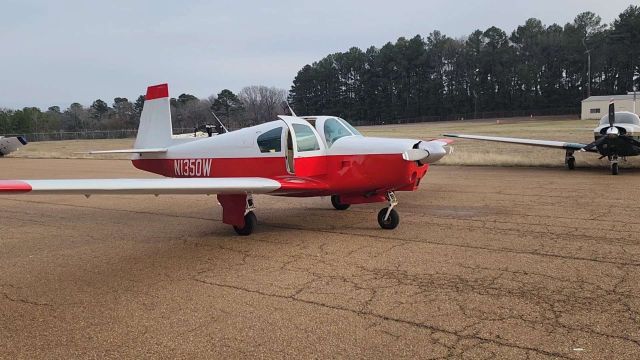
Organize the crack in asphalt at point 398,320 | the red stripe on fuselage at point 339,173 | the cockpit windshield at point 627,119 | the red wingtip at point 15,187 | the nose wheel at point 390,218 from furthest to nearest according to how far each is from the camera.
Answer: the cockpit windshield at point 627,119
the nose wheel at point 390,218
the red stripe on fuselage at point 339,173
the red wingtip at point 15,187
the crack in asphalt at point 398,320

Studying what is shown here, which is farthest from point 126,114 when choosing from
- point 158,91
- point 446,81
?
point 158,91

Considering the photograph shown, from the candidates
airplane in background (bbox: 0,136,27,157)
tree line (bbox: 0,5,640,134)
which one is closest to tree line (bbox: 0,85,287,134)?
tree line (bbox: 0,5,640,134)

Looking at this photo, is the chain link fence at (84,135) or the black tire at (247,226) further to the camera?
the chain link fence at (84,135)

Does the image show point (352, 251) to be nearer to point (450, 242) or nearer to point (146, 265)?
point (450, 242)

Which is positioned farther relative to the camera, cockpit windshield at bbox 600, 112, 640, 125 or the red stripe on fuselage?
cockpit windshield at bbox 600, 112, 640, 125

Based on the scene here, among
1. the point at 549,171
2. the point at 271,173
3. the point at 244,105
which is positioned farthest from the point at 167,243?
the point at 244,105

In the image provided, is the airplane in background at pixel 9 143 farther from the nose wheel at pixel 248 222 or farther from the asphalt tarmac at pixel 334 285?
the nose wheel at pixel 248 222

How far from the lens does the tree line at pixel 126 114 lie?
88688mm

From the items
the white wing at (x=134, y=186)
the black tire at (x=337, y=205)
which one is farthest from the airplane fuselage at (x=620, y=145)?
the white wing at (x=134, y=186)

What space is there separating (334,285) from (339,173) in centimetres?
290

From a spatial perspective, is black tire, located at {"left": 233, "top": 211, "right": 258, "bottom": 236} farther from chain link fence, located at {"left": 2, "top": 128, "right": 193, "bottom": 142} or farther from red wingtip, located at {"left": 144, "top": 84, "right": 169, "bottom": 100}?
chain link fence, located at {"left": 2, "top": 128, "right": 193, "bottom": 142}

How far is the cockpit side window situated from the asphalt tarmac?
1.54 meters

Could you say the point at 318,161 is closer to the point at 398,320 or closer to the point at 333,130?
the point at 333,130

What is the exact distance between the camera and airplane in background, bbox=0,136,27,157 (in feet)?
113
